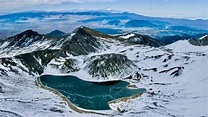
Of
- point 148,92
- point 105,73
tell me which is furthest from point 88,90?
point 148,92

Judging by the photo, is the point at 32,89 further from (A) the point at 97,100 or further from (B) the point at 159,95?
(B) the point at 159,95

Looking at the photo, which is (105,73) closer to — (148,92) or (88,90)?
(88,90)

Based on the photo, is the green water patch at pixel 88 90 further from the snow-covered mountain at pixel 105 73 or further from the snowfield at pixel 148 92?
the snowfield at pixel 148 92

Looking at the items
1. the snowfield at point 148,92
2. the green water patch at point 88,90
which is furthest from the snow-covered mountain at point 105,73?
the green water patch at point 88,90

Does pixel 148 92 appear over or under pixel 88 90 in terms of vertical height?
over

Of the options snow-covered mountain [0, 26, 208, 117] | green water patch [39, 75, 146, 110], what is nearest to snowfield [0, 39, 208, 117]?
snow-covered mountain [0, 26, 208, 117]

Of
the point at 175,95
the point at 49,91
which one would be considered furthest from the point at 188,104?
the point at 49,91
